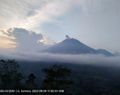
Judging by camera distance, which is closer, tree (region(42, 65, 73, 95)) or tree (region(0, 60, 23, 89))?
tree (region(42, 65, 73, 95))

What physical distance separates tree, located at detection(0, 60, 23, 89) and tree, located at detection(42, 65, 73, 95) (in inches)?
248

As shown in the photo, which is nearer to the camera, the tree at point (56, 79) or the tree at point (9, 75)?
the tree at point (56, 79)

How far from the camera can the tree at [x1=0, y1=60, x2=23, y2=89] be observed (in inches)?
1596

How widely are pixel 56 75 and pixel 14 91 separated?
576cm

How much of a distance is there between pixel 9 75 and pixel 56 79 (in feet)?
30.7

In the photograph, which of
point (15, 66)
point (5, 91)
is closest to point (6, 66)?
point (15, 66)

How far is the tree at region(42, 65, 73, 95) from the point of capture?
112 feet

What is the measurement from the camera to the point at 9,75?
4112cm

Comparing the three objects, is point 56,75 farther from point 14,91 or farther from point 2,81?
point 2,81

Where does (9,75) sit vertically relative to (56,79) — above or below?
above

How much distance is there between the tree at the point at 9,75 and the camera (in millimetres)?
40531

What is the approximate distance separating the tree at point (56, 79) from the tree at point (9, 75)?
6.29m

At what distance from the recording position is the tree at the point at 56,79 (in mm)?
34250

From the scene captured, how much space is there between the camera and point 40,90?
3616cm
